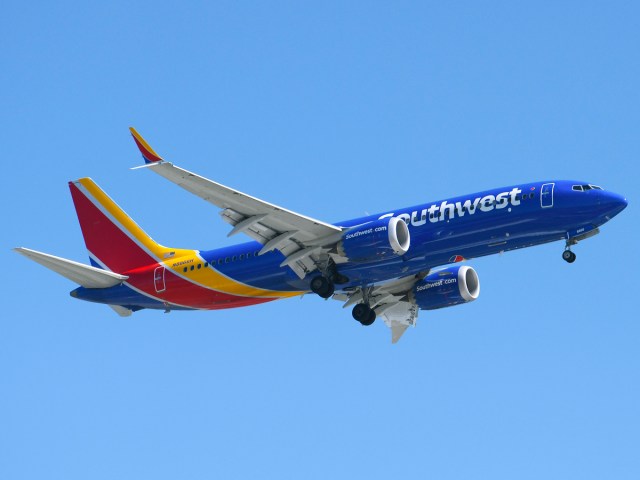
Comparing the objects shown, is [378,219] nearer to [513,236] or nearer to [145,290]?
[513,236]

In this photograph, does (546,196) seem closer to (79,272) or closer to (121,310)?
(121,310)

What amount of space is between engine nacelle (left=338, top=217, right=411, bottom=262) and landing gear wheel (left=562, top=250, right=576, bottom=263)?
→ 6272 mm

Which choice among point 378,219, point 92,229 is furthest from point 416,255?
point 92,229

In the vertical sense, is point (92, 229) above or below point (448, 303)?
above

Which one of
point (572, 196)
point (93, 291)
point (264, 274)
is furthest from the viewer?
point (93, 291)

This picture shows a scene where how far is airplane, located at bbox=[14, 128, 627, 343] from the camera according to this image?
152ft

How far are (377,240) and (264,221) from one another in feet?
15.4

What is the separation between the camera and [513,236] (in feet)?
154

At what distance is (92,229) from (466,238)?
1935cm

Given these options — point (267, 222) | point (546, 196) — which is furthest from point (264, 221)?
point (546, 196)

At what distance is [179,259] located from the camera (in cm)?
5341

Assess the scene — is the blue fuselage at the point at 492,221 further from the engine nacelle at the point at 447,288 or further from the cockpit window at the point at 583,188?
the engine nacelle at the point at 447,288

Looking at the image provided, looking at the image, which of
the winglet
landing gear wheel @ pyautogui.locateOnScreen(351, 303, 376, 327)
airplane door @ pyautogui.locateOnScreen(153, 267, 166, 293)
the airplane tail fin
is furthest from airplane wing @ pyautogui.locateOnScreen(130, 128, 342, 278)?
the airplane tail fin

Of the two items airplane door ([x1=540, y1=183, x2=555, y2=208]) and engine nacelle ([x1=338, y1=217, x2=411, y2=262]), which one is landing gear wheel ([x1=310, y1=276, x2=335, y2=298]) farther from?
airplane door ([x1=540, y1=183, x2=555, y2=208])
